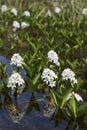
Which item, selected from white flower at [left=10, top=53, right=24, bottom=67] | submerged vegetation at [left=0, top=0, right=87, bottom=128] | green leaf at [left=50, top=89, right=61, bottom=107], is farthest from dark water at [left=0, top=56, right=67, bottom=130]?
white flower at [left=10, top=53, right=24, bottom=67]

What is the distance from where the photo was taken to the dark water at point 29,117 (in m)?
6.34

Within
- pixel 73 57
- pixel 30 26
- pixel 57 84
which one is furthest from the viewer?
pixel 30 26

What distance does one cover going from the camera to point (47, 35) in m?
11.6

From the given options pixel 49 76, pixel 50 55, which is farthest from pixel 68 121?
pixel 50 55

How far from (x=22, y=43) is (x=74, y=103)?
5390mm

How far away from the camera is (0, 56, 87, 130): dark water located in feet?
20.8

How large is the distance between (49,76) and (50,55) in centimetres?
140

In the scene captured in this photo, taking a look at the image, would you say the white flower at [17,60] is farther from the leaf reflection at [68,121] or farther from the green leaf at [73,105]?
the green leaf at [73,105]

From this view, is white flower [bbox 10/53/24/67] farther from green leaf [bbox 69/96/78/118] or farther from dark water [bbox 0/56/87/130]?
green leaf [bbox 69/96/78/118]

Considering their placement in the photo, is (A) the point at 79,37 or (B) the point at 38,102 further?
(A) the point at 79,37

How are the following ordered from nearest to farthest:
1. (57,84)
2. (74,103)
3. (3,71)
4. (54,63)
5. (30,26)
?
(74,103) → (57,84) → (3,71) → (54,63) → (30,26)

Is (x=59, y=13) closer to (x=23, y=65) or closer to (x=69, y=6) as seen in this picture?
(x=69, y=6)

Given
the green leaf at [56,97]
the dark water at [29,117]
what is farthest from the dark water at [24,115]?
the green leaf at [56,97]

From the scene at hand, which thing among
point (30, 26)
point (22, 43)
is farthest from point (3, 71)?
point (30, 26)
